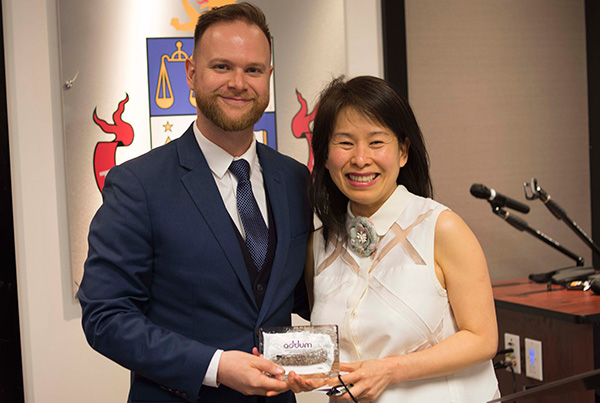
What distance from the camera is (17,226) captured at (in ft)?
9.09

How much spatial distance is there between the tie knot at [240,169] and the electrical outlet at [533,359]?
5.27 ft

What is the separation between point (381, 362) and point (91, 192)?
1704 mm

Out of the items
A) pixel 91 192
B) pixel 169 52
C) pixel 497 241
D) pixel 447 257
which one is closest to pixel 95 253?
pixel 447 257

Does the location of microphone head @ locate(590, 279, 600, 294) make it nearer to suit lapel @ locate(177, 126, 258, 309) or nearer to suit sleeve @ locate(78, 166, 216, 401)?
suit lapel @ locate(177, 126, 258, 309)

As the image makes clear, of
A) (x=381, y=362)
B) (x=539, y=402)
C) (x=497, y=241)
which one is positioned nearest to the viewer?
(x=539, y=402)

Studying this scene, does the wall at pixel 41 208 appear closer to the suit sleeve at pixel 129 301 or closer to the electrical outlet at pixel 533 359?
the suit sleeve at pixel 129 301

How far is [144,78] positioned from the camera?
9.54ft

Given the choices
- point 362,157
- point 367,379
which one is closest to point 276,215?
point 362,157

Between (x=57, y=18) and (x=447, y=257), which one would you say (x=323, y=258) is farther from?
(x=57, y=18)

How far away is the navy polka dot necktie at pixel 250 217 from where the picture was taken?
6.03ft

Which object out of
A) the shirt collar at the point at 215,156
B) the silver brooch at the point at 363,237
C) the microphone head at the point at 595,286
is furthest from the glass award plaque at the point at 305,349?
the microphone head at the point at 595,286

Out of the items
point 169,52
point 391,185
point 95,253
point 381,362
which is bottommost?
point 381,362

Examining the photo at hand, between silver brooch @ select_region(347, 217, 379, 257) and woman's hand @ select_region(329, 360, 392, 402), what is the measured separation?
0.33 meters

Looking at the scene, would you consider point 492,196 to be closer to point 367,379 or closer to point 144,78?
point 367,379
